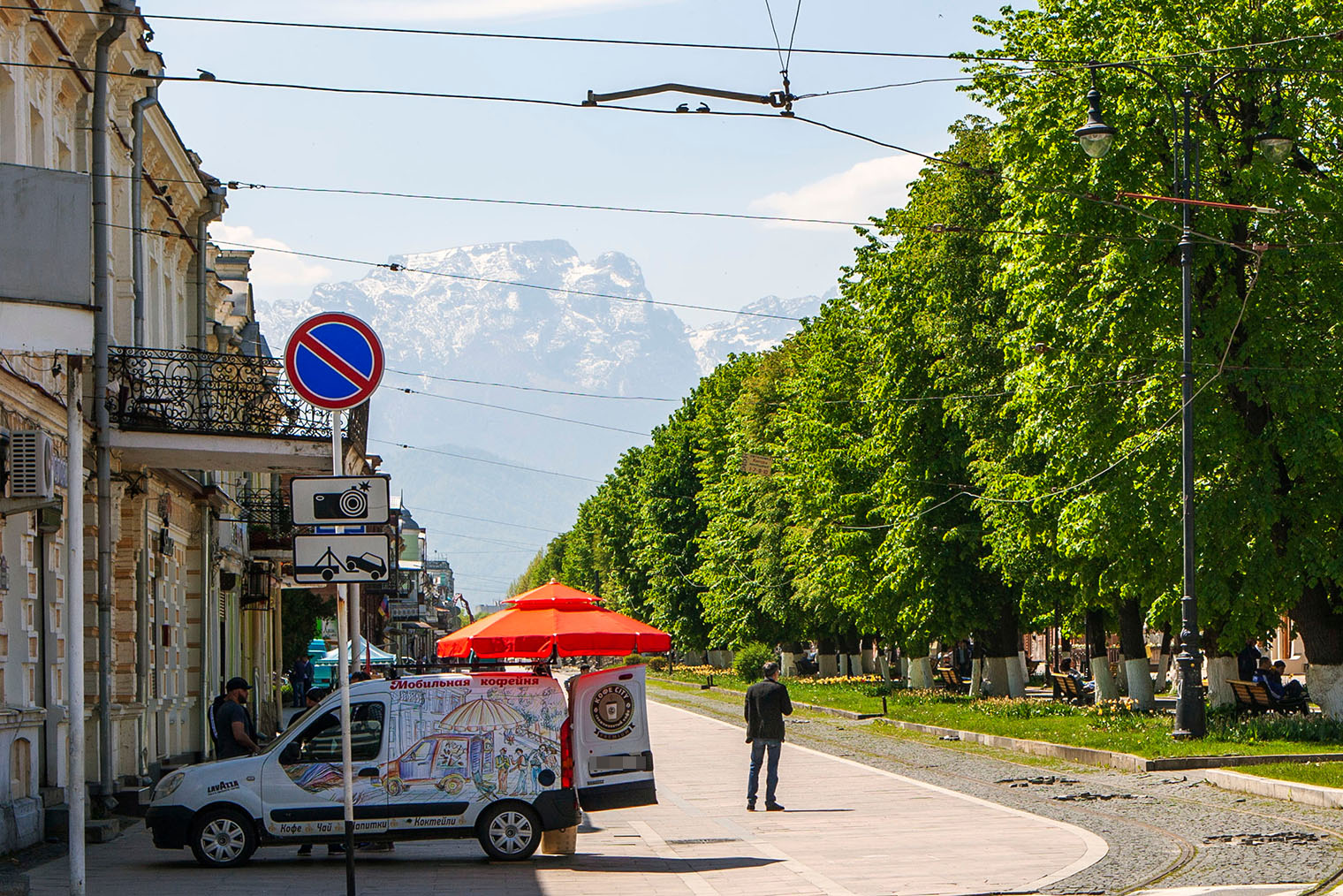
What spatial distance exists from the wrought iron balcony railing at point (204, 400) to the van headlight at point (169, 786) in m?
5.62

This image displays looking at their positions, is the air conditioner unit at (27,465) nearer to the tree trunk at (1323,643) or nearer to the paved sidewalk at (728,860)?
the paved sidewalk at (728,860)

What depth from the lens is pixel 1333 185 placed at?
26812 millimetres

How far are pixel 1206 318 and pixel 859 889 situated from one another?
1775 cm

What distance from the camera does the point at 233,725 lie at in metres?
18.4

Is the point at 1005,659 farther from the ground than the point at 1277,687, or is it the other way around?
the point at 1005,659

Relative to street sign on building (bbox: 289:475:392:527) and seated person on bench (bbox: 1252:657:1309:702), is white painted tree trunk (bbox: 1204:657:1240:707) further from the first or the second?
street sign on building (bbox: 289:475:392:527)

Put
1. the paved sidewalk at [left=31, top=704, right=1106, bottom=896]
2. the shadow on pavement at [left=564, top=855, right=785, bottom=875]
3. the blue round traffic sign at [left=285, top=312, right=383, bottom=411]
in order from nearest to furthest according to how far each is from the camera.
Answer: the blue round traffic sign at [left=285, top=312, right=383, bottom=411], the paved sidewalk at [left=31, top=704, right=1106, bottom=896], the shadow on pavement at [left=564, top=855, right=785, bottom=875]

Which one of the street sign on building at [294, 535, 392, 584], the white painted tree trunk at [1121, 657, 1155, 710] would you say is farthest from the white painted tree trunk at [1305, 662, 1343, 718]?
the street sign on building at [294, 535, 392, 584]

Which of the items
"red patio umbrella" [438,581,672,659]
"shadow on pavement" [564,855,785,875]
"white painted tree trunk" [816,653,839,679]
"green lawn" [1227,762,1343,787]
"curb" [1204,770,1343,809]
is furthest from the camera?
"white painted tree trunk" [816,653,839,679]

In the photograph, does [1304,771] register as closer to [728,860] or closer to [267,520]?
[728,860]

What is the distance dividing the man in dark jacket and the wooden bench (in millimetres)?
12750

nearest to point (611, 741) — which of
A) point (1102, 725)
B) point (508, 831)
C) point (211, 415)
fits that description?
point (508, 831)

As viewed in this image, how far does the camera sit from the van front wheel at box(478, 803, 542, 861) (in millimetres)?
15648

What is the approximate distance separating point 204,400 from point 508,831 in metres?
8.26
